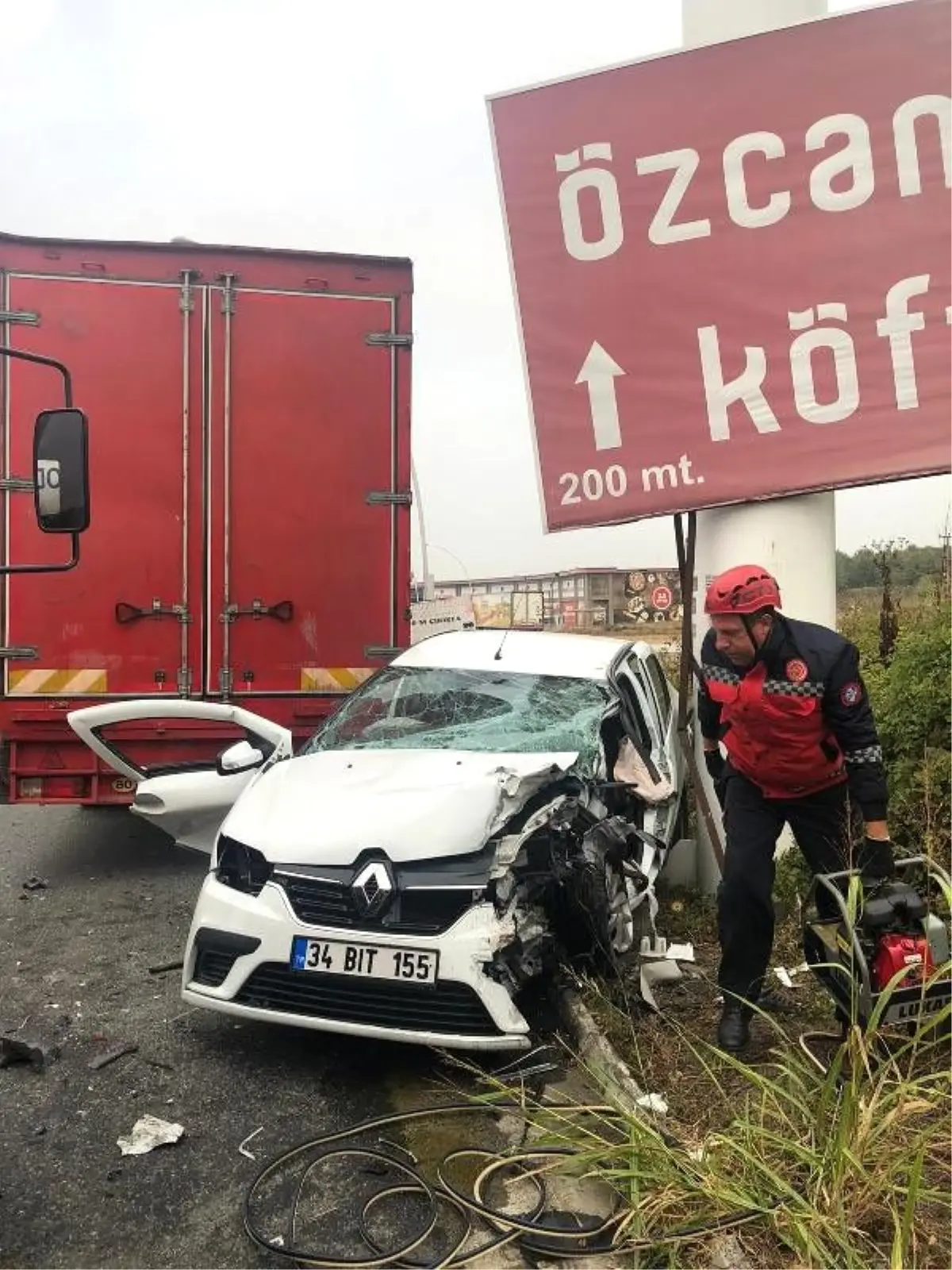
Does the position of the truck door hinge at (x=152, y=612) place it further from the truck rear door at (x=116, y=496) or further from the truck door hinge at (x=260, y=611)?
the truck door hinge at (x=260, y=611)

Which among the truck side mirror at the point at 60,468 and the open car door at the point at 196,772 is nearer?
the truck side mirror at the point at 60,468

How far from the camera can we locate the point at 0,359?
6051 mm

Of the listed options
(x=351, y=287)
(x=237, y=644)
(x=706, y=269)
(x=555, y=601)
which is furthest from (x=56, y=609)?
(x=555, y=601)

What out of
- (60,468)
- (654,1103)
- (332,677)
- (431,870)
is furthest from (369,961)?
(332,677)

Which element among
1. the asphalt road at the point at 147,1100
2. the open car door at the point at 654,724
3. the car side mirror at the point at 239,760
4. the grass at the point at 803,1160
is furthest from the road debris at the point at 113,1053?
Answer: the open car door at the point at 654,724

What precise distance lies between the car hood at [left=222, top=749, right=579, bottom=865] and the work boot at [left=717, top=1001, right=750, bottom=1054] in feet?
3.39

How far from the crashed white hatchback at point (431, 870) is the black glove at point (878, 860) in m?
0.95

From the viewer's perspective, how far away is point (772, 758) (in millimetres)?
3514

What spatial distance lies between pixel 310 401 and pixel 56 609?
6.62 feet

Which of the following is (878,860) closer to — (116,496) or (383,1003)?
(383,1003)

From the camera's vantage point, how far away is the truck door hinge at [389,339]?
6328mm

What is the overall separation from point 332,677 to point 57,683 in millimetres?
1653

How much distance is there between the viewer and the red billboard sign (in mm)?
4645

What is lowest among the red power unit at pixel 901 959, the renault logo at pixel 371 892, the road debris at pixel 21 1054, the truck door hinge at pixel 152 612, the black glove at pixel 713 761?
the road debris at pixel 21 1054
